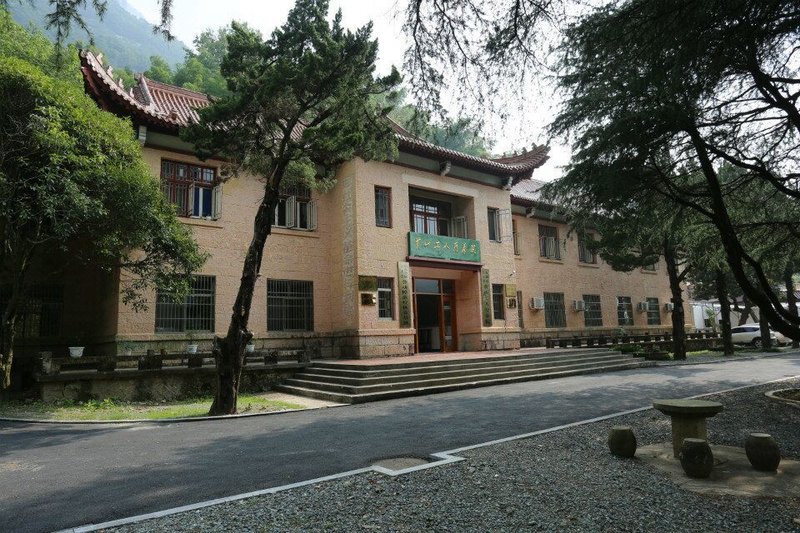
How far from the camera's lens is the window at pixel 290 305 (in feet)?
47.2

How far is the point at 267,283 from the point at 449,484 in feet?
36.4

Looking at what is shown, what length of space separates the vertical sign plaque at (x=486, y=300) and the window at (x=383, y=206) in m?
4.08

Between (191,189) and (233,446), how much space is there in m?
9.35

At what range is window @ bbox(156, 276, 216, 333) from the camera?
1252 cm

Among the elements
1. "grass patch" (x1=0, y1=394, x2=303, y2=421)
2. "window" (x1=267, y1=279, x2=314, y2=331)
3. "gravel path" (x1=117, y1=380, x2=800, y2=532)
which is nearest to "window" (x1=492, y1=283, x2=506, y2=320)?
"window" (x1=267, y1=279, x2=314, y2=331)

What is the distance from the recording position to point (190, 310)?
1295 centimetres

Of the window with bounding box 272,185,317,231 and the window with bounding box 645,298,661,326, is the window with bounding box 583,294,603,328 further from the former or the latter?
the window with bounding box 272,185,317,231

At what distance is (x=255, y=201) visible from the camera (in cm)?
1445

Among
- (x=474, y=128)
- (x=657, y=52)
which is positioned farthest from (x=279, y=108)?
(x=657, y=52)

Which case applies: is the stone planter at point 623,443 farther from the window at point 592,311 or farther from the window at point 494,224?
the window at point 592,311

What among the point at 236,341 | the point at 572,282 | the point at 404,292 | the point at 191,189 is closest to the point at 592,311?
the point at 572,282

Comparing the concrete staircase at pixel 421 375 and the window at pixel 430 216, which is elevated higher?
the window at pixel 430 216

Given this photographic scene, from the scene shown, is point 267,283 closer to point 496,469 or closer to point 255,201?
point 255,201

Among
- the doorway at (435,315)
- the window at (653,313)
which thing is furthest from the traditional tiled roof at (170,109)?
the window at (653,313)
